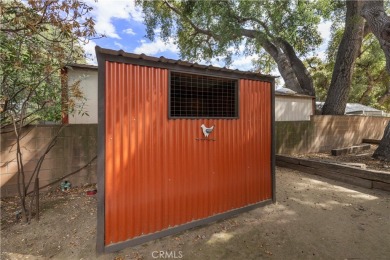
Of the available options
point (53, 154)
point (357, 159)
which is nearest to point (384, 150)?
point (357, 159)

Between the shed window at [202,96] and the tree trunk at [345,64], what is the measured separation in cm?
860

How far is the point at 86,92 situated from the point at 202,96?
140 inches

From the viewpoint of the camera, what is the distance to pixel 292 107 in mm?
10398

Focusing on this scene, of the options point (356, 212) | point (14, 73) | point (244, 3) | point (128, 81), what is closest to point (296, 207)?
point (356, 212)

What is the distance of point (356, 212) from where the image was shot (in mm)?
4242

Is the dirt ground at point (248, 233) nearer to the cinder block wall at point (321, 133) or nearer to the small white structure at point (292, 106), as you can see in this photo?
the cinder block wall at point (321, 133)

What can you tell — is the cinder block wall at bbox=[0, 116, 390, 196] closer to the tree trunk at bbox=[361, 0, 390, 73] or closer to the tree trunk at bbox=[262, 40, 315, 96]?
the tree trunk at bbox=[361, 0, 390, 73]

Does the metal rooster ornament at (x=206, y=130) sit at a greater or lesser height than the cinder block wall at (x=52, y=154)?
greater

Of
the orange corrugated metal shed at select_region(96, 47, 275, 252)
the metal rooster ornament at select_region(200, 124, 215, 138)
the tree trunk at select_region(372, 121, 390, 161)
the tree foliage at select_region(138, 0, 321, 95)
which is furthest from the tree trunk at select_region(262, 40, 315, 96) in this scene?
the metal rooster ornament at select_region(200, 124, 215, 138)

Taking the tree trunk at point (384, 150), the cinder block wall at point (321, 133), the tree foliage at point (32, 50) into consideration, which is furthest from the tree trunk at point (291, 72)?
the tree foliage at point (32, 50)

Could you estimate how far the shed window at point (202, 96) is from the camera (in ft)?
11.8

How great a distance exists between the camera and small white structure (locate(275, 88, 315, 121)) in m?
9.90

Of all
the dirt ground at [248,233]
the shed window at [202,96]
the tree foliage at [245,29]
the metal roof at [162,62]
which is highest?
the tree foliage at [245,29]

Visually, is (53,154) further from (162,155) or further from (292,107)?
(292,107)
